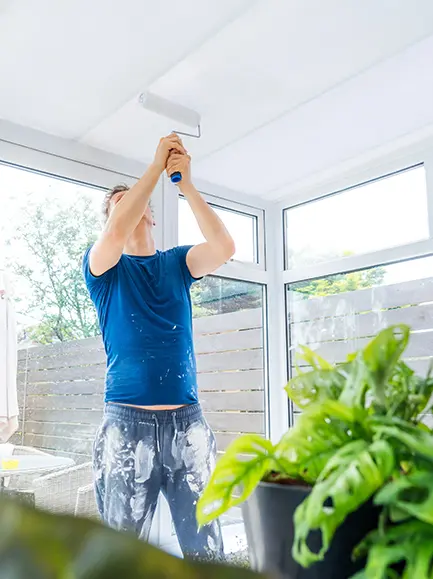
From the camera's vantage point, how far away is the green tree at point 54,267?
2463mm

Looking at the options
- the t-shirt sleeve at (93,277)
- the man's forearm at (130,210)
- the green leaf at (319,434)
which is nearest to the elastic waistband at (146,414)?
the t-shirt sleeve at (93,277)

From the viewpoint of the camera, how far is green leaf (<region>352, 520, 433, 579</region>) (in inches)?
10.7

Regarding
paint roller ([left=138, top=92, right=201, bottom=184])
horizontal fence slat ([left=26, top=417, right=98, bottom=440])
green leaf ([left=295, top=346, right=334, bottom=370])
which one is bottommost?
horizontal fence slat ([left=26, top=417, right=98, bottom=440])

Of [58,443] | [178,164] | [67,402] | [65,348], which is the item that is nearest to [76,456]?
[58,443]

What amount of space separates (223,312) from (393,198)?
107 centimetres

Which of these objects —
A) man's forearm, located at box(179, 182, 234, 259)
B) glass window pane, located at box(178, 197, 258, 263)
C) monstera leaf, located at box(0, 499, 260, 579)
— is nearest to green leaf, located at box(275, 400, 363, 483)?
monstera leaf, located at box(0, 499, 260, 579)

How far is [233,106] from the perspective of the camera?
2408 mm

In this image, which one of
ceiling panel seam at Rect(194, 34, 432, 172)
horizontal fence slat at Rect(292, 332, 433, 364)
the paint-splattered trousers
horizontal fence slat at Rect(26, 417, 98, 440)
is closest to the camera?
the paint-splattered trousers

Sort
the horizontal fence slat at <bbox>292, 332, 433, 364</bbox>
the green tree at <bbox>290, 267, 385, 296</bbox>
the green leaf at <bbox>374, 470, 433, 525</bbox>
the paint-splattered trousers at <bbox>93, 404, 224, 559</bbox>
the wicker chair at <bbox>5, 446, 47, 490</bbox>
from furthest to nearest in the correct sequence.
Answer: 1. the green tree at <bbox>290, 267, 385, 296</bbox>
2. the horizontal fence slat at <bbox>292, 332, 433, 364</bbox>
3. the wicker chair at <bbox>5, 446, 47, 490</bbox>
4. the paint-splattered trousers at <bbox>93, 404, 224, 559</bbox>
5. the green leaf at <bbox>374, 470, 433, 525</bbox>

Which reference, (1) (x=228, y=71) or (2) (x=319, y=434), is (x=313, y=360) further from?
(1) (x=228, y=71)

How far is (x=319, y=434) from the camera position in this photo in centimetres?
35

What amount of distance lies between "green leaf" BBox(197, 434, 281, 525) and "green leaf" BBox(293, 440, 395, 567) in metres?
0.07

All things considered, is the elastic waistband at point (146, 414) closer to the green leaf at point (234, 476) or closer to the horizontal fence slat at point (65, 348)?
the horizontal fence slat at point (65, 348)

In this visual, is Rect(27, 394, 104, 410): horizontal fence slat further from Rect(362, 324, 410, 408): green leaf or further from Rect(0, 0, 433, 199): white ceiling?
Rect(362, 324, 410, 408): green leaf
